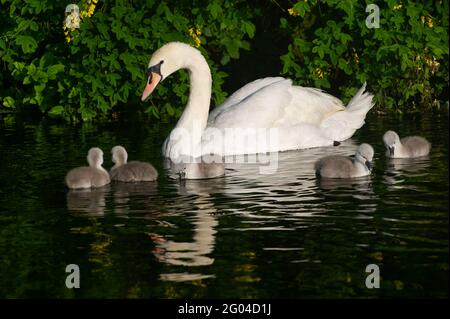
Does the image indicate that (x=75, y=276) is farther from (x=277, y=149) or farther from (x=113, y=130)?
(x=113, y=130)

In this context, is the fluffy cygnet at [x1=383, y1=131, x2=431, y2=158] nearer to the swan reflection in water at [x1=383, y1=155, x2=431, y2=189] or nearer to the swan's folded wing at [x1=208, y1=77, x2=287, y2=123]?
the swan reflection in water at [x1=383, y1=155, x2=431, y2=189]

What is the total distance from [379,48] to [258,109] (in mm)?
3361

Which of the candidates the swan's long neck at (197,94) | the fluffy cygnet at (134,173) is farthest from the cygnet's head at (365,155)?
the swan's long neck at (197,94)

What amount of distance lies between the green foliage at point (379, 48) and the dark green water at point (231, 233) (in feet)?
12.1

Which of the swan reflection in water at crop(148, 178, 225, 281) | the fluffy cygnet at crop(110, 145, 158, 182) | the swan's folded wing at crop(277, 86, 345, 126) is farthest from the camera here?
the swan's folded wing at crop(277, 86, 345, 126)

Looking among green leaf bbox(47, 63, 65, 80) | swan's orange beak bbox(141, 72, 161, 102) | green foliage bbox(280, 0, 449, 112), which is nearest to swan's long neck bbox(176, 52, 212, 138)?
swan's orange beak bbox(141, 72, 161, 102)

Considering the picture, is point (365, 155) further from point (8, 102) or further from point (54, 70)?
point (8, 102)

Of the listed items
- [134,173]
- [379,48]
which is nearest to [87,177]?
[134,173]

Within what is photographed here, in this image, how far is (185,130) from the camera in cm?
1614

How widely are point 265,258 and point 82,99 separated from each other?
9.72 meters

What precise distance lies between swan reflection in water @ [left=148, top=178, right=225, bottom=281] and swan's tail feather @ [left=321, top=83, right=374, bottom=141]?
4851 millimetres

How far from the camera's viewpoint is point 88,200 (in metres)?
13.0

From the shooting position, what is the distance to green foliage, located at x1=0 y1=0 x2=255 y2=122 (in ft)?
62.1
